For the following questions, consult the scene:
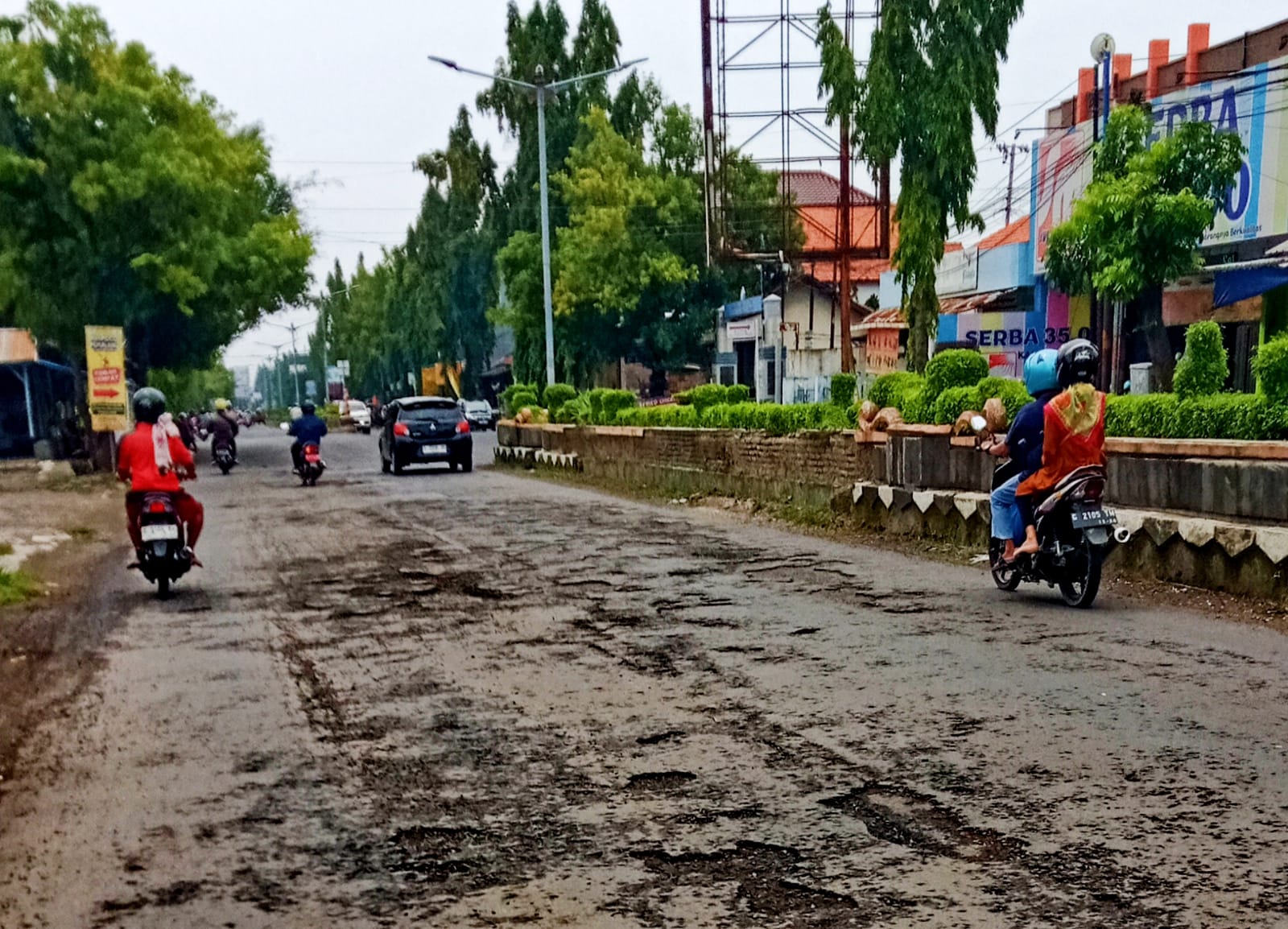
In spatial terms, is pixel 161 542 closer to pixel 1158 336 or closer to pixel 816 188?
pixel 1158 336

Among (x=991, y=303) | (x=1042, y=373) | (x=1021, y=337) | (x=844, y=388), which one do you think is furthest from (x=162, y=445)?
(x=991, y=303)

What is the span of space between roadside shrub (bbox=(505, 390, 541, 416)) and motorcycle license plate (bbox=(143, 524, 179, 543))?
21035 mm

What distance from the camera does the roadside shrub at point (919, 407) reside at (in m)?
12.5

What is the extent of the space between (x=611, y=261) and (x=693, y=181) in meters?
4.00

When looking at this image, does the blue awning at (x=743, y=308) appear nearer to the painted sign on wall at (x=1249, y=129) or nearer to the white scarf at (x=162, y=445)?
the painted sign on wall at (x=1249, y=129)

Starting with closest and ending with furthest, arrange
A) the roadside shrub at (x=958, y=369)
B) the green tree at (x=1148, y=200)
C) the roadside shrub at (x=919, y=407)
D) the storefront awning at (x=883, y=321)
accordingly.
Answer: the roadside shrub at (x=958, y=369) → the roadside shrub at (x=919, y=407) → the green tree at (x=1148, y=200) → the storefront awning at (x=883, y=321)

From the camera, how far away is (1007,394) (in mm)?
11555

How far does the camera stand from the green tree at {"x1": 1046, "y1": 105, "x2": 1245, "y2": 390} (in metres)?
20.3

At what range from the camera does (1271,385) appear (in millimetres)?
8656

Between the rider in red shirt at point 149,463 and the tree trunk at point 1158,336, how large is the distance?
17.0m

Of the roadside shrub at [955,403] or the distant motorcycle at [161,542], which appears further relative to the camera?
the roadside shrub at [955,403]

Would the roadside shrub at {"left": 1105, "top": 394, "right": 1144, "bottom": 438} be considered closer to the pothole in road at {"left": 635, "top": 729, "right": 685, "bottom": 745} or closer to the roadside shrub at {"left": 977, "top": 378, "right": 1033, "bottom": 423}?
the roadside shrub at {"left": 977, "top": 378, "right": 1033, "bottom": 423}

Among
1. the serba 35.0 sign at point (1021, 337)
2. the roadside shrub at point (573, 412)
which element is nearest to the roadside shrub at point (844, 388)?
the roadside shrub at point (573, 412)

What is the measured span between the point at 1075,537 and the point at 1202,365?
8.00 feet
